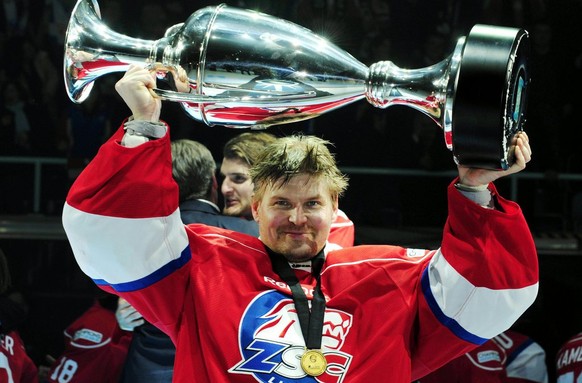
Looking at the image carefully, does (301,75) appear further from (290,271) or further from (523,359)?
(523,359)

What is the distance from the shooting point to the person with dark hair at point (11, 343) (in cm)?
271

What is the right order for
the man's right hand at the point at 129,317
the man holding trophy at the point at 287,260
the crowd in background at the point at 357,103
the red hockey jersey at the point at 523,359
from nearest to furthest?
1. the man holding trophy at the point at 287,260
2. the man's right hand at the point at 129,317
3. the red hockey jersey at the point at 523,359
4. the crowd in background at the point at 357,103

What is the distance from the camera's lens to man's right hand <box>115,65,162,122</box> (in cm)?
150

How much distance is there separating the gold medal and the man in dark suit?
0.85 meters

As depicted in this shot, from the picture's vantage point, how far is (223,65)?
1449 mm

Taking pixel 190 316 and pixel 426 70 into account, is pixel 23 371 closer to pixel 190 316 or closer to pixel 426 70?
pixel 190 316

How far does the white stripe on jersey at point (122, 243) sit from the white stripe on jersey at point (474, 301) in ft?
1.60

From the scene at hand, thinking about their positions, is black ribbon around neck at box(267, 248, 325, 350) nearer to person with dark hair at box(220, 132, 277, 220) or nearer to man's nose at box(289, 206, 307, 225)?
man's nose at box(289, 206, 307, 225)

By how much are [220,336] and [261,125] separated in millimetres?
390

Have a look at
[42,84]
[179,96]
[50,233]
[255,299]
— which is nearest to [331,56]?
[179,96]

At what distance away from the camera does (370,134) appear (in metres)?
4.05

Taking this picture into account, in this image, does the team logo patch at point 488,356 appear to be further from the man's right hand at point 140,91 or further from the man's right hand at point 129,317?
the man's right hand at point 140,91

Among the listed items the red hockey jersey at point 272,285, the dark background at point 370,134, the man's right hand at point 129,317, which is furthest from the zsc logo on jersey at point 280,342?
the dark background at point 370,134

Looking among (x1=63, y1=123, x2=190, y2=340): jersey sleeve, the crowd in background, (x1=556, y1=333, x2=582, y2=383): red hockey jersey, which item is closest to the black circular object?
(x1=63, y1=123, x2=190, y2=340): jersey sleeve
